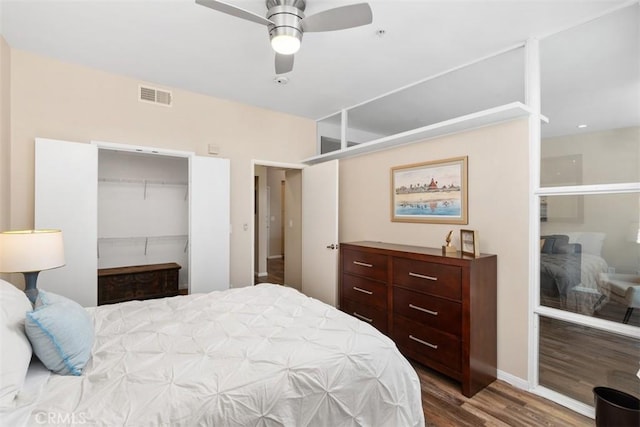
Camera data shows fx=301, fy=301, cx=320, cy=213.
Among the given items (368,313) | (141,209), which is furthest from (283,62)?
(141,209)

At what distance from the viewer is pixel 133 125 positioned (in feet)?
10.5

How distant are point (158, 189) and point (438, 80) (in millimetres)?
4242

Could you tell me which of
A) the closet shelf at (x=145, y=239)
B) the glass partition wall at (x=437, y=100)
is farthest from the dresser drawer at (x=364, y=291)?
the closet shelf at (x=145, y=239)

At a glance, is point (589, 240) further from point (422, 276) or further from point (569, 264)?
point (422, 276)

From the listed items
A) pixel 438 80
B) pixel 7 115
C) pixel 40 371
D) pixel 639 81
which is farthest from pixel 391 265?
pixel 7 115

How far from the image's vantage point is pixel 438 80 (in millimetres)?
3164

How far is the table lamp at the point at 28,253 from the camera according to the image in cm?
181

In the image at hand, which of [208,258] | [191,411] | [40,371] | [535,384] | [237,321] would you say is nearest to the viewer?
[191,411]

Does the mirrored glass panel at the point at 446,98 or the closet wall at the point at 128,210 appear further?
the mirrored glass panel at the point at 446,98

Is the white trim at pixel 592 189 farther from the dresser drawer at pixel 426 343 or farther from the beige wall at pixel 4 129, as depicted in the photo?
the beige wall at pixel 4 129

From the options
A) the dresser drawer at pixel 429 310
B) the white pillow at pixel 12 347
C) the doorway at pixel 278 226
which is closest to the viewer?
the white pillow at pixel 12 347

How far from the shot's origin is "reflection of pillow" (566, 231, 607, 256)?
2.15 m

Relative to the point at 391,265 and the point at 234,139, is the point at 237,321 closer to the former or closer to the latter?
the point at 391,265

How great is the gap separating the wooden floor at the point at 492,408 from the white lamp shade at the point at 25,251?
2.67 m
